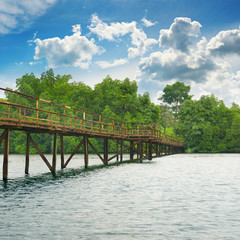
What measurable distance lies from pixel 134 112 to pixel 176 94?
42973 millimetres

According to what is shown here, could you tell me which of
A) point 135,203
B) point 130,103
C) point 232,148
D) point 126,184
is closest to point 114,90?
point 130,103

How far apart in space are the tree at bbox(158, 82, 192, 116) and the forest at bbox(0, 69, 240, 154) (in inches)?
1029

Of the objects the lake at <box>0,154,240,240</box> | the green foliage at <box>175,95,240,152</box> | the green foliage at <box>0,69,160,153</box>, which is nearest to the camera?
the lake at <box>0,154,240,240</box>

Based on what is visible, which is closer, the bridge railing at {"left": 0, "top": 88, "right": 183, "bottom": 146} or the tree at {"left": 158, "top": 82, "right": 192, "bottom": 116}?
the bridge railing at {"left": 0, "top": 88, "right": 183, "bottom": 146}

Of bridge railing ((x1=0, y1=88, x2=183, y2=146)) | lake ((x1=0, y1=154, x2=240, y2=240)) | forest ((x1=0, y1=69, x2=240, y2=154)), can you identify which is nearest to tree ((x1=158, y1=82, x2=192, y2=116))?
forest ((x1=0, y1=69, x2=240, y2=154))

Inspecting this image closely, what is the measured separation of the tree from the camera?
123 metres

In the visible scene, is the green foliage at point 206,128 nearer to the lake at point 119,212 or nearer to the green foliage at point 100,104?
the green foliage at point 100,104

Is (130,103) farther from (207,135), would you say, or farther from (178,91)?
(178,91)

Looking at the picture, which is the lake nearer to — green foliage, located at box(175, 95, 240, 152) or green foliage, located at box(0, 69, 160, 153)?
green foliage, located at box(0, 69, 160, 153)

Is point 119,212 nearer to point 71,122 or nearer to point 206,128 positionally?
point 71,122

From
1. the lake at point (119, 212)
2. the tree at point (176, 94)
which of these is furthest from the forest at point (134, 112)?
the lake at point (119, 212)

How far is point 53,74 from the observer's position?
107375 millimetres

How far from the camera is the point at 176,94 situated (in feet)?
404

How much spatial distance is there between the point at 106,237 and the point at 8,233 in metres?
2.87
